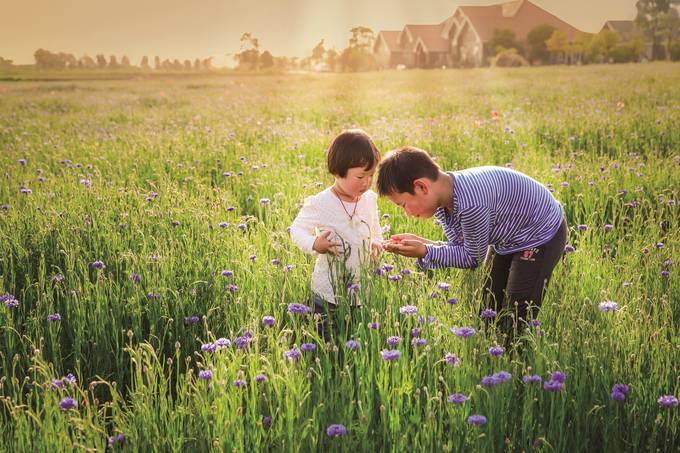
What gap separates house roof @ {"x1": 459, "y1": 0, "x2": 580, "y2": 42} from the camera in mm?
60500

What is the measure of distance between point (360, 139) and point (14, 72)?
44.2m

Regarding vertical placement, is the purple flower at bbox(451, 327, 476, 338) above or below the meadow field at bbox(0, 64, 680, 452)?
above

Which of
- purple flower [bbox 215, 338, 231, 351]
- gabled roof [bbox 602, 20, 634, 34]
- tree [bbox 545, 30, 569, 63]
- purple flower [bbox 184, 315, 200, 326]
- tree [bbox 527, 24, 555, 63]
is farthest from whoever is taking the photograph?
tree [bbox 527, 24, 555, 63]

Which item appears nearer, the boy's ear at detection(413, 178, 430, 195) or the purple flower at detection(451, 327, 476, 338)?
the purple flower at detection(451, 327, 476, 338)

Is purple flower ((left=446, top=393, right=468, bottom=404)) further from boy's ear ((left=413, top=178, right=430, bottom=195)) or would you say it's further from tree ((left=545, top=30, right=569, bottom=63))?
tree ((left=545, top=30, right=569, bottom=63))

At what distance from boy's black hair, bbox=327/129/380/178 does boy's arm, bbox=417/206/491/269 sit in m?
0.64

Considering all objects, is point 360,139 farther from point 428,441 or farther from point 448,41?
point 448,41

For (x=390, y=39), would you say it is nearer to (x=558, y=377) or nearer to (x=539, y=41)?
(x=539, y=41)

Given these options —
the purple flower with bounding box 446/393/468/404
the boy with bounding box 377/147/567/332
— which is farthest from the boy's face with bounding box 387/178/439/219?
the purple flower with bounding box 446/393/468/404

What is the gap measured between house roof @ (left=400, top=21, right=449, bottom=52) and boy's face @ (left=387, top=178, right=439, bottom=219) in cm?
7337

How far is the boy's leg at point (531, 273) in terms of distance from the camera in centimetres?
360

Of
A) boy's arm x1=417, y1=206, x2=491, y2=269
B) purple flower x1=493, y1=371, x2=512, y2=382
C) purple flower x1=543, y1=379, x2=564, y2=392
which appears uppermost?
boy's arm x1=417, y1=206, x2=491, y2=269

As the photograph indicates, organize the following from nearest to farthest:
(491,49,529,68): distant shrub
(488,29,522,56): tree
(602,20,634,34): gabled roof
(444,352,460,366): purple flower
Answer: (444,352,460,366): purple flower, (491,49,529,68): distant shrub, (602,20,634,34): gabled roof, (488,29,522,56): tree

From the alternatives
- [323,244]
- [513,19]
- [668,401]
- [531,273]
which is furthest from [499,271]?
[513,19]
